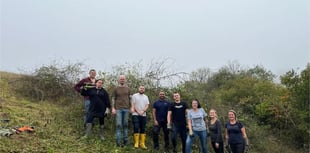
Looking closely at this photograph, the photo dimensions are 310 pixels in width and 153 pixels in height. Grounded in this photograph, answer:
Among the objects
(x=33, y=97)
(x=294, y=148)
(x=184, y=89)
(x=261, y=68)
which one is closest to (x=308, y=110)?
(x=294, y=148)

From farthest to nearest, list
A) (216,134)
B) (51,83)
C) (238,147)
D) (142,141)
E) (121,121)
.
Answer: (51,83) < (142,141) < (121,121) < (216,134) < (238,147)

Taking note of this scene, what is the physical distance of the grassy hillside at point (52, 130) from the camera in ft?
26.1

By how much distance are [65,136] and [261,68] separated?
104 ft

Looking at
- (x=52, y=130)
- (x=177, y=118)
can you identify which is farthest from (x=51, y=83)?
(x=177, y=118)

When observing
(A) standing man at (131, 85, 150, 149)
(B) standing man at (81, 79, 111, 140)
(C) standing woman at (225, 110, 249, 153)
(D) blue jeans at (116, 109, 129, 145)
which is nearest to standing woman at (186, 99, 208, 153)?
(C) standing woman at (225, 110, 249, 153)

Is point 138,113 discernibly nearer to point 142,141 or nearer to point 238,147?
point 142,141

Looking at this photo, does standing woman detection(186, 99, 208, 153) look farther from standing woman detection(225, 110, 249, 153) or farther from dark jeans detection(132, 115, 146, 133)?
dark jeans detection(132, 115, 146, 133)

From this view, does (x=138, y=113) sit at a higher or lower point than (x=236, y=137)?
higher

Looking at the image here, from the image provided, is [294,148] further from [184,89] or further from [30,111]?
[30,111]

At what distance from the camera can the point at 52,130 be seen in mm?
9555

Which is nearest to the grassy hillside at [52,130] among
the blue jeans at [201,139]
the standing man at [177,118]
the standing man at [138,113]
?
the standing man at [138,113]

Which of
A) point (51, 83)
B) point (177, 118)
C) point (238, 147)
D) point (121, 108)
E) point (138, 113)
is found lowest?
point (238, 147)

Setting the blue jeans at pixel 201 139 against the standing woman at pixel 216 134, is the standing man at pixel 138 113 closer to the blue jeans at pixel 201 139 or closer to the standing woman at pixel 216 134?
the blue jeans at pixel 201 139

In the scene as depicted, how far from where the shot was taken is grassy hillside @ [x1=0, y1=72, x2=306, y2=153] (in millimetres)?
7945
